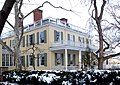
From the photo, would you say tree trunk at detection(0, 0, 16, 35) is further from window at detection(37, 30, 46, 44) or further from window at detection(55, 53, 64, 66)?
window at detection(55, 53, 64, 66)

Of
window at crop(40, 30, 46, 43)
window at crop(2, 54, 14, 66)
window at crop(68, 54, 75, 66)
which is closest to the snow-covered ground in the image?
window at crop(40, 30, 46, 43)

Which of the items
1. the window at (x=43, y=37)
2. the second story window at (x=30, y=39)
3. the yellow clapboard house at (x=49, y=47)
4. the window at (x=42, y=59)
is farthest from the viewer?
the second story window at (x=30, y=39)

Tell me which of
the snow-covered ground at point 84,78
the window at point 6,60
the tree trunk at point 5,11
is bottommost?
the snow-covered ground at point 84,78

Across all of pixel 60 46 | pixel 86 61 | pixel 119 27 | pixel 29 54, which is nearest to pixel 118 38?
pixel 119 27

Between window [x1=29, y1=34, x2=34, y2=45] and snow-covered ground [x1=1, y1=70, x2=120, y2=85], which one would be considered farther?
window [x1=29, y1=34, x2=34, y2=45]

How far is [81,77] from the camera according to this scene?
32.3 ft

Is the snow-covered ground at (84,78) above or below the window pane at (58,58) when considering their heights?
below

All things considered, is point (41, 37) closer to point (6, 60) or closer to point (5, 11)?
point (6, 60)

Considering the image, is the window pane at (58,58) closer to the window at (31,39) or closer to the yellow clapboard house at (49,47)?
the yellow clapboard house at (49,47)

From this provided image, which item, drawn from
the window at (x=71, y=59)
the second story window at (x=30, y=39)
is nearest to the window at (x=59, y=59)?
the window at (x=71, y=59)

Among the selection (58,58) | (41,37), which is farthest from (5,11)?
(58,58)

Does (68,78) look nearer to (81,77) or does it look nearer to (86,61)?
(81,77)

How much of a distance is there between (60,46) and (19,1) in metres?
11.4

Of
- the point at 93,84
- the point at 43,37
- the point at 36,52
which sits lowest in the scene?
the point at 93,84
